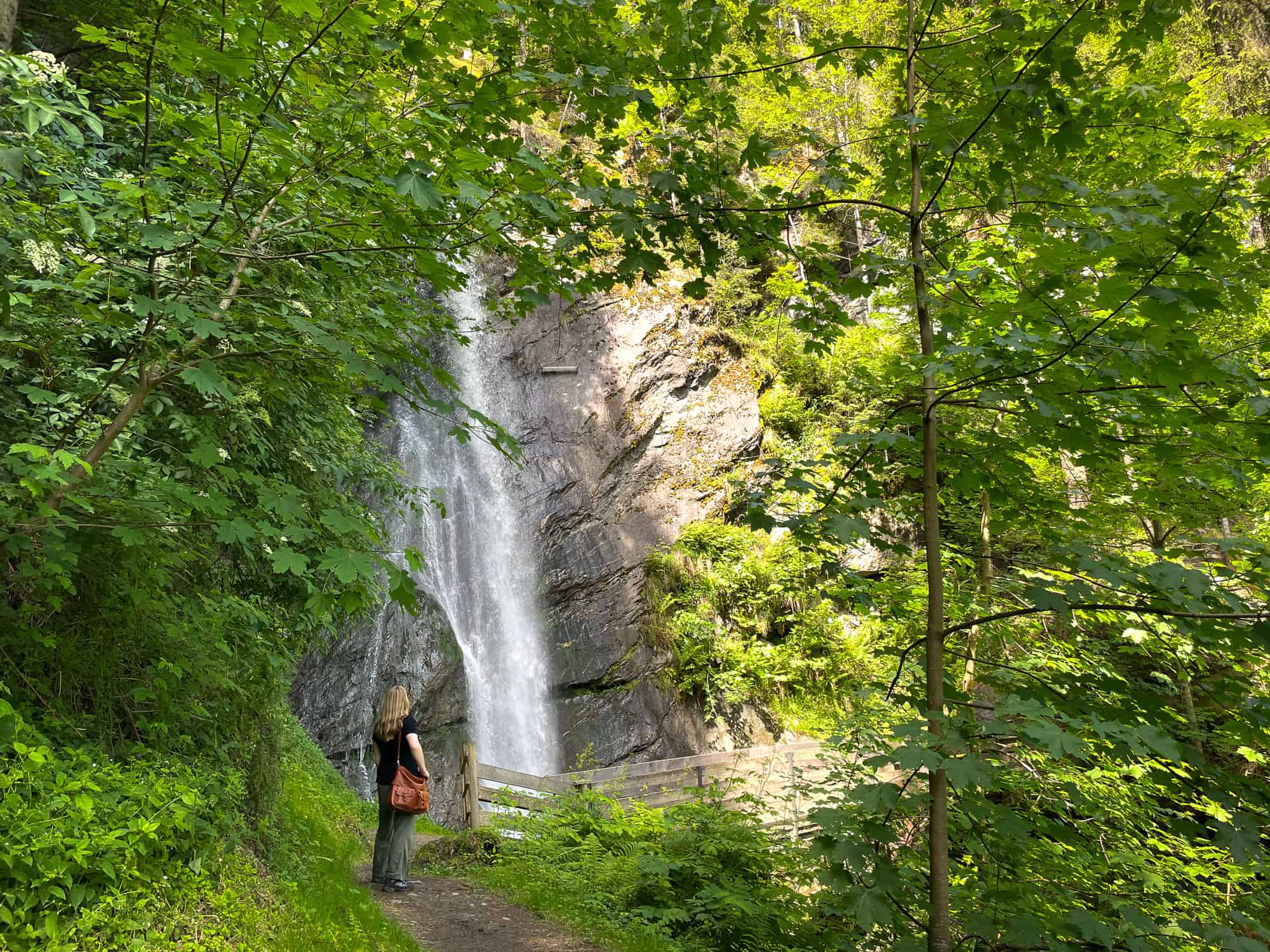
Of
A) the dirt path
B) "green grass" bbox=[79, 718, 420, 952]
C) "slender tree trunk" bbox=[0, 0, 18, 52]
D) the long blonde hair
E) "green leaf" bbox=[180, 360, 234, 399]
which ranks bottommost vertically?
the dirt path

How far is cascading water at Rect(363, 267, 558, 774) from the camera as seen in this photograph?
544 inches

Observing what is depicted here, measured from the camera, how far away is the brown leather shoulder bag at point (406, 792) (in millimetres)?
5883

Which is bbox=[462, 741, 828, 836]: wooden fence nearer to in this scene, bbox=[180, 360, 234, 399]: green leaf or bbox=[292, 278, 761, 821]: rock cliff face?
bbox=[292, 278, 761, 821]: rock cliff face

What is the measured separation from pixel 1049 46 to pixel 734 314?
16668 mm

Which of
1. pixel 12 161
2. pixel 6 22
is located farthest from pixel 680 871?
pixel 6 22

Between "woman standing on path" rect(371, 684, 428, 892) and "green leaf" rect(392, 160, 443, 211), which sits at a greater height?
"green leaf" rect(392, 160, 443, 211)

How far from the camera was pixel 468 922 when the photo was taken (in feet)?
17.9

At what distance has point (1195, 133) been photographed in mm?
3385

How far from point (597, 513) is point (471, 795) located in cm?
885

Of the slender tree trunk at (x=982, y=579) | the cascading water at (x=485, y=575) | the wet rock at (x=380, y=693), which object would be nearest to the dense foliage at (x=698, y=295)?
the slender tree trunk at (x=982, y=579)

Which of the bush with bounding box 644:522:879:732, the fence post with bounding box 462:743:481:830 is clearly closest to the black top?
the fence post with bounding box 462:743:481:830

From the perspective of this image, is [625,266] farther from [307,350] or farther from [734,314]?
[734,314]

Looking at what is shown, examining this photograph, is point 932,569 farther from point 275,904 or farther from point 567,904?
point 567,904

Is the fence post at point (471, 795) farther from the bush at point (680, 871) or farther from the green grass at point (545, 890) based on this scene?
the bush at point (680, 871)
